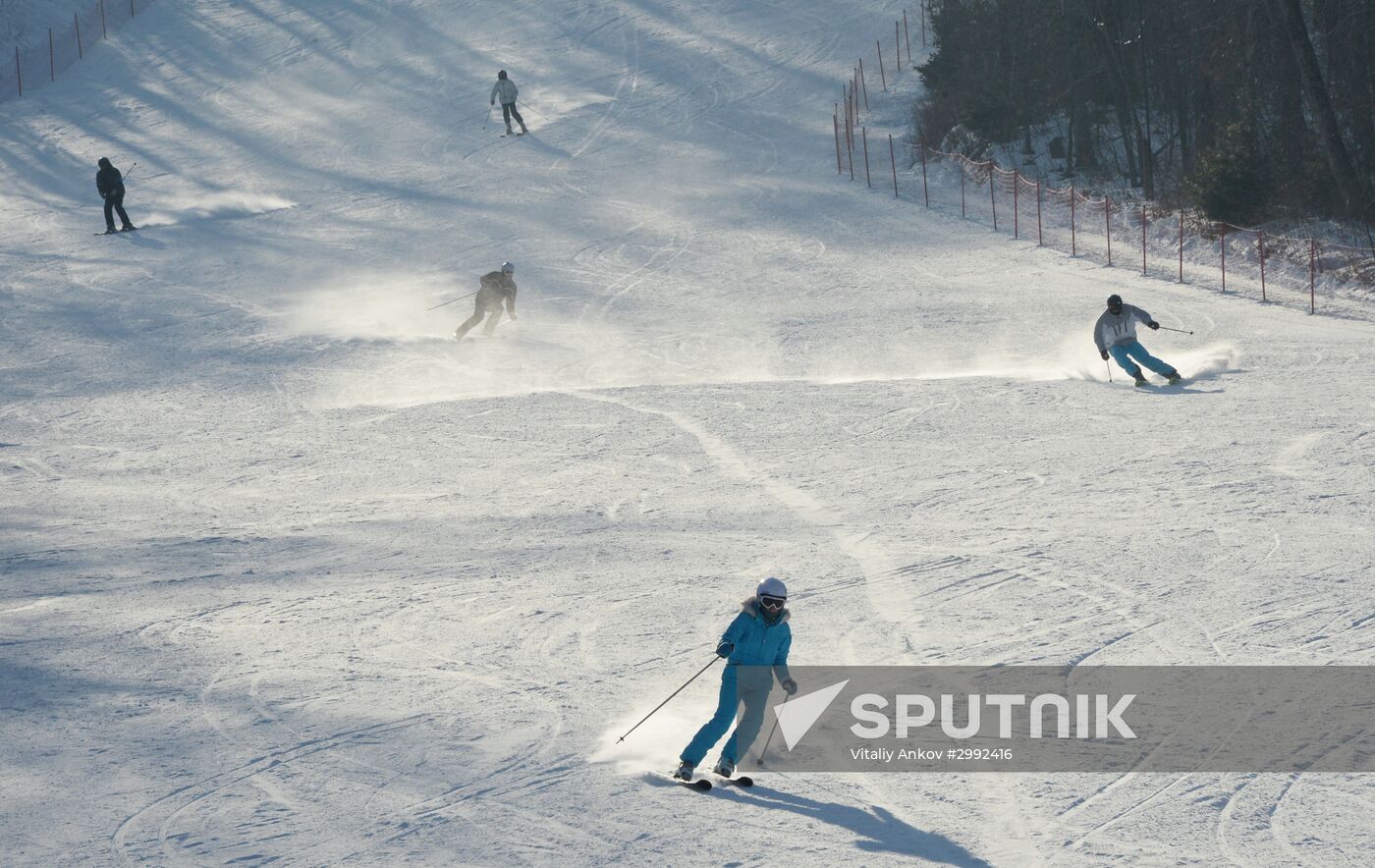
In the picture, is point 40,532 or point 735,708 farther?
point 40,532

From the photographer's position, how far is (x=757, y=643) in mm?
7582

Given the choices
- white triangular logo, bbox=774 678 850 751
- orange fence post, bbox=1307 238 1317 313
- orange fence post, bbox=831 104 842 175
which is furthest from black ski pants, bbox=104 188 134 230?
white triangular logo, bbox=774 678 850 751

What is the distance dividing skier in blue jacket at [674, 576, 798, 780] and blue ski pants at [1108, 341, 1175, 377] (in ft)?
33.4

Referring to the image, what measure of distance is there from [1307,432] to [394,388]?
1095cm

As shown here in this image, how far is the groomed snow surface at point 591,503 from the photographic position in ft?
24.3

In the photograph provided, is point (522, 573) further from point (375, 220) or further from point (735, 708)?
point (375, 220)

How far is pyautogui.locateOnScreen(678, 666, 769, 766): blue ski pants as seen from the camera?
7719 mm

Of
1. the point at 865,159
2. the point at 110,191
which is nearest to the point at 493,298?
the point at 110,191

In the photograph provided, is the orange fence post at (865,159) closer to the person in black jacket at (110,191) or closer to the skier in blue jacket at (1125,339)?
the skier in blue jacket at (1125,339)

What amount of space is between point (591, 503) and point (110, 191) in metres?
16.9

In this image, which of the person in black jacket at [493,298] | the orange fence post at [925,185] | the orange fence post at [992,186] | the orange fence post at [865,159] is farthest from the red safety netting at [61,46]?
the orange fence post at [992,186]

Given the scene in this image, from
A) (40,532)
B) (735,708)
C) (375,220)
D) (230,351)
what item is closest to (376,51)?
(375,220)

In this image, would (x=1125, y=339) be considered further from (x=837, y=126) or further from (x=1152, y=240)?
(x=837, y=126)

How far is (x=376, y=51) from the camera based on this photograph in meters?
38.7
